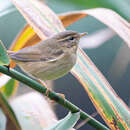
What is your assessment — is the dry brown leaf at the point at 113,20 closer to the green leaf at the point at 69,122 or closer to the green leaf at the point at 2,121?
the green leaf at the point at 69,122

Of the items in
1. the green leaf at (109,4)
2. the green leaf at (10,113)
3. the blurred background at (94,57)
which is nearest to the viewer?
the green leaf at (10,113)

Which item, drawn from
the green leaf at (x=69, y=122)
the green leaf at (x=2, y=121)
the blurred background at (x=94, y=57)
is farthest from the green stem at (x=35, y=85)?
the blurred background at (x=94, y=57)

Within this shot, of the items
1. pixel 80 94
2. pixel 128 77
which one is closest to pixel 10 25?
pixel 80 94

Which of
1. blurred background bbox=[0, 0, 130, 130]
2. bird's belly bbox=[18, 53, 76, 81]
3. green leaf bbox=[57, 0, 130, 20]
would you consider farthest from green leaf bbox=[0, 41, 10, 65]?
blurred background bbox=[0, 0, 130, 130]

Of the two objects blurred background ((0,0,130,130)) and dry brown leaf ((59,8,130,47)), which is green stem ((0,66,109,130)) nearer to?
dry brown leaf ((59,8,130,47))

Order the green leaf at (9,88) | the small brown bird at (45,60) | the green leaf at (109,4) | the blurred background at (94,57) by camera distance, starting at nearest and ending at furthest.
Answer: the small brown bird at (45,60) < the green leaf at (9,88) < the green leaf at (109,4) < the blurred background at (94,57)

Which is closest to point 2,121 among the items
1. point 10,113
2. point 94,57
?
point 10,113

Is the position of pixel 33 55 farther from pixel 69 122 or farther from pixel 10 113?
pixel 69 122

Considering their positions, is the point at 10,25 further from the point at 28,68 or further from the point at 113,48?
the point at 28,68

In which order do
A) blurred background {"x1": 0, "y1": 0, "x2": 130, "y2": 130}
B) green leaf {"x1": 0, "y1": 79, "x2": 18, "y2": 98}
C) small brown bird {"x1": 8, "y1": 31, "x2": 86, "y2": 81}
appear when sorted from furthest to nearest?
1. blurred background {"x1": 0, "y1": 0, "x2": 130, "y2": 130}
2. green leaf {"x1": 0, "y1": 79, "x2": 18, "y2": 98}
3. small brown bird {"x1": 8, "y1": 31, "x2": 86, "y2": 81}
